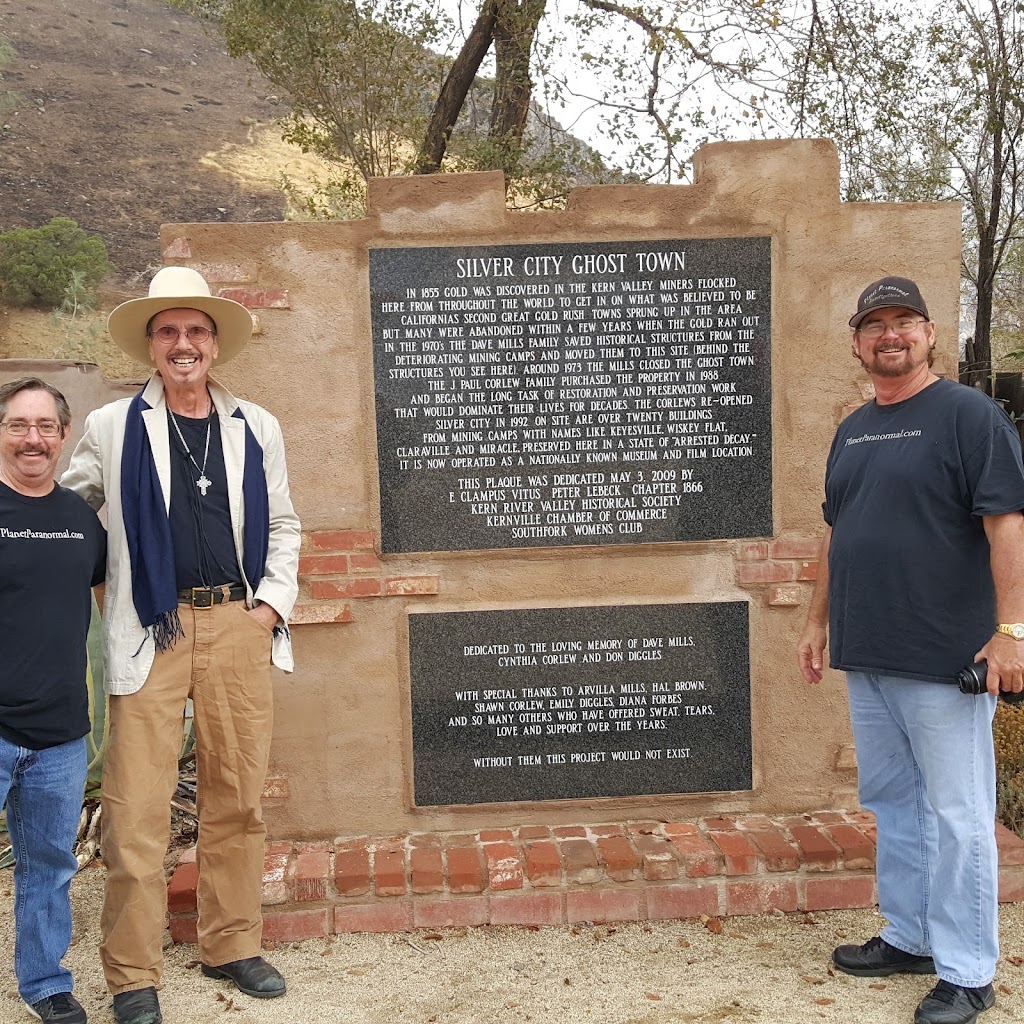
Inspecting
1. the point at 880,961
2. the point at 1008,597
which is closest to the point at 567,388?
the point at 1008,597

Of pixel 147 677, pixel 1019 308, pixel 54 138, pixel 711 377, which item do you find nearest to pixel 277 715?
pixel 147 677

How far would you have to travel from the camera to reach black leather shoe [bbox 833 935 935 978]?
3.03m

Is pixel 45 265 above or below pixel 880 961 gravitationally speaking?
above

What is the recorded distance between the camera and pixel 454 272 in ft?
12.0

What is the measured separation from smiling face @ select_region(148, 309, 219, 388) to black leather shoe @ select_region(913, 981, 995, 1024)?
2731 millimetres

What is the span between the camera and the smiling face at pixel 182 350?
290cm

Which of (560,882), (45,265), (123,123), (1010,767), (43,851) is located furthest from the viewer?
(123,123)

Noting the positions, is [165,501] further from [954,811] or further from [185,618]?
[954,811]

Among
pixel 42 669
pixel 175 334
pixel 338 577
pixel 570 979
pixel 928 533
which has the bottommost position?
pixel 570 979

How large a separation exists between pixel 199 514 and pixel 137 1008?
139cm

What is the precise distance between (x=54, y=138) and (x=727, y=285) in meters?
34.8

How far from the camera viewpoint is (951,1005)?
9.02 feet

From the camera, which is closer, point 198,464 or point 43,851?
point 43,851

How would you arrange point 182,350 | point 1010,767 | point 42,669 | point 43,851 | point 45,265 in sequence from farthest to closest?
point 45,265 → point 1010,767 → point 182,350 → point 43,851 → point 42,669
